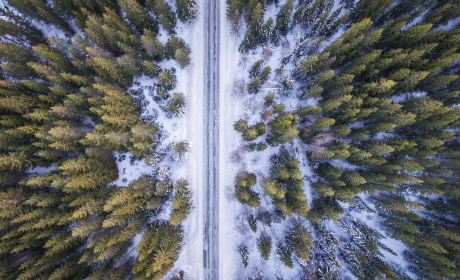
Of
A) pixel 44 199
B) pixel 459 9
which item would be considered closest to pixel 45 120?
pixel 44 199

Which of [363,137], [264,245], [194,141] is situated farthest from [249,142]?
[363,137]

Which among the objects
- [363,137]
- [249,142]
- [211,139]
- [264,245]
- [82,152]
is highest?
[211,139]

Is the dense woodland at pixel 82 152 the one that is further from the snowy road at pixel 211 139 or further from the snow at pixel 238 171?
the snow at pixel 238 171

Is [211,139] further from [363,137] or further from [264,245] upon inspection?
[363,137]

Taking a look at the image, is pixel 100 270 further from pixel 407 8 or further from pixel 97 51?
pixel 407 8

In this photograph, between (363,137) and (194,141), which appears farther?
(194,141)

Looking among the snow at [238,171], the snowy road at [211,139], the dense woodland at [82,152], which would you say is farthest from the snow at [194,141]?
the snow at [238,171]
